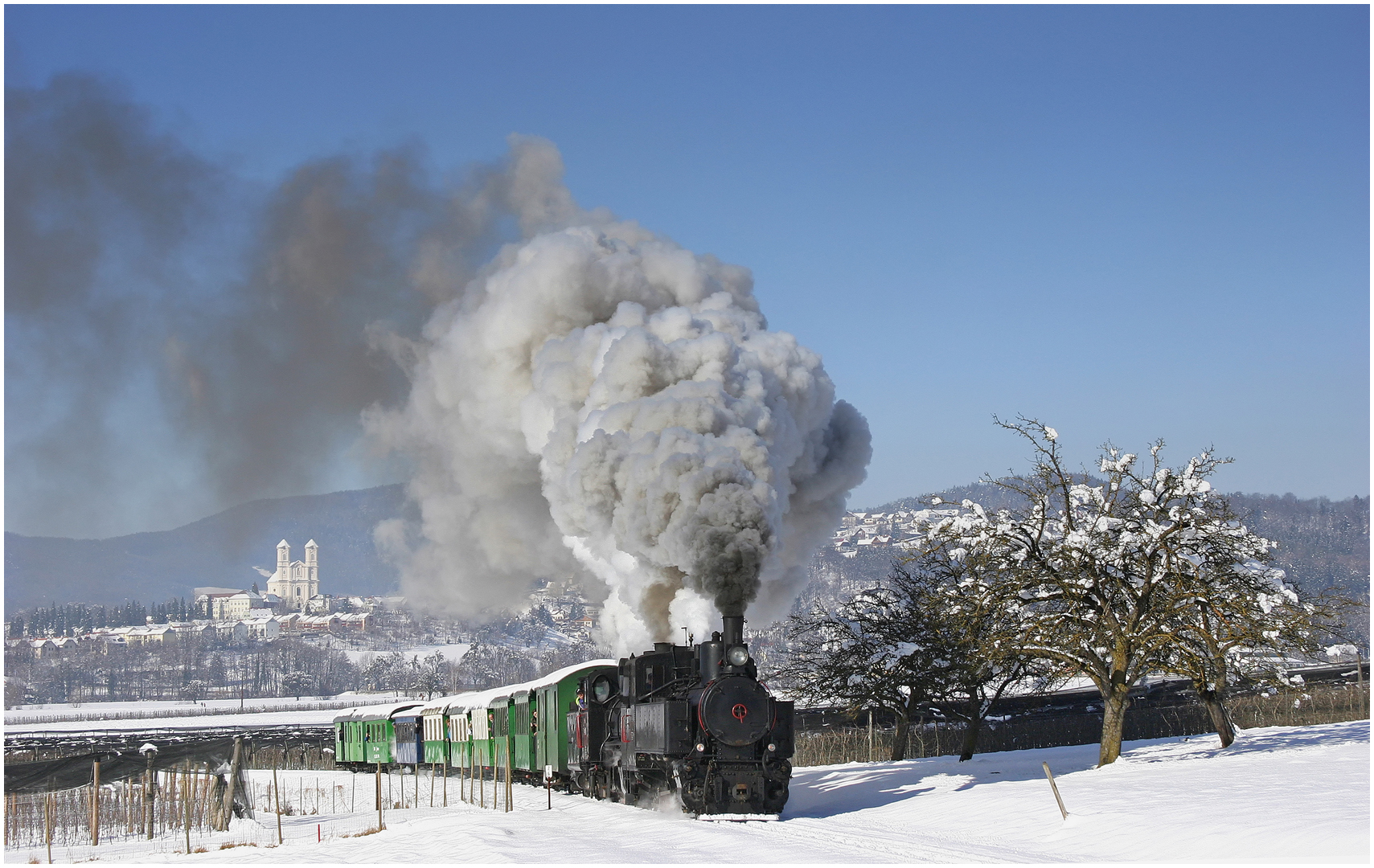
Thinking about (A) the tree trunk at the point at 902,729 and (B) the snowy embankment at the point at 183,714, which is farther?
(B) the snowy embankment at the point at 183,714

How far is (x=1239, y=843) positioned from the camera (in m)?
14.7

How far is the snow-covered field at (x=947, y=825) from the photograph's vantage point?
49.3 ft

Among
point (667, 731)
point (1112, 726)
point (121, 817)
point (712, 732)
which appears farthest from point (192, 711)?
point (712, 732)

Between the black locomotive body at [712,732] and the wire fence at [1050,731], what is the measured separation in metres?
13.6

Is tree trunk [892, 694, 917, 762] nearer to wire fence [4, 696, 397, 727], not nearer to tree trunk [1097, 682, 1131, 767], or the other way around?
tree trunk [1097, 682, 1131, 767]

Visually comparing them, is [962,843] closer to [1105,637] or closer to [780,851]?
[780,851]

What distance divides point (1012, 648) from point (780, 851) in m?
10.8

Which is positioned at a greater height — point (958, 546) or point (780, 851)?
point (958, 546)

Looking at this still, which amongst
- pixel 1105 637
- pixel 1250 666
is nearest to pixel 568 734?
pixel 1105 637

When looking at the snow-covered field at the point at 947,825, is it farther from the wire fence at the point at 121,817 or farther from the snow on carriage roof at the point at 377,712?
the snow on carriage roof at the point at 377,712

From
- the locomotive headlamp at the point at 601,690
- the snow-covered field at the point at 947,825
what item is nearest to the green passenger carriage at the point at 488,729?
the locomotive headlamp at the point at 601,690

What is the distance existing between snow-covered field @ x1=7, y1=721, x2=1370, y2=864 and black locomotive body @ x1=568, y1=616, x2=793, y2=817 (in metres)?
0.52

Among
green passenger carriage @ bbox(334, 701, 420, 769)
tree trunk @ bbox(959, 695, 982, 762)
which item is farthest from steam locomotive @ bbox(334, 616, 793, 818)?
green passenger carriage @ bbox(334, 701, 420, 769)

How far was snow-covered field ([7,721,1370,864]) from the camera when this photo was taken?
15.0 metres
